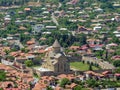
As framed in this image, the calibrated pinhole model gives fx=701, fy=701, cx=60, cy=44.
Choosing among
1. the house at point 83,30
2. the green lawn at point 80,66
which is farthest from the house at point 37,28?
the green lawn at point 80,66

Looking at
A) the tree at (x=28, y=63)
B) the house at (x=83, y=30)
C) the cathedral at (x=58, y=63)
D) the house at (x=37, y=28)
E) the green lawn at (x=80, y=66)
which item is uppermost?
the cathedral at (x=58, y=63)

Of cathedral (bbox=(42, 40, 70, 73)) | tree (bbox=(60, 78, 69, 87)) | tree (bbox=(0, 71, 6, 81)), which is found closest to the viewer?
tree (bbox=(60, 78, 69, 87))

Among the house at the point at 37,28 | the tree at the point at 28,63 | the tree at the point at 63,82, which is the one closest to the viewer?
the tree at the point at 63,82

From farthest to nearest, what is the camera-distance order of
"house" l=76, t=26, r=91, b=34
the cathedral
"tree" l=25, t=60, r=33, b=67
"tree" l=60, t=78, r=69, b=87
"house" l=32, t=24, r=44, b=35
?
"house" l=76, t=26, r=91, b=34
"house" l=32, t=24, r=44, b=35
"tree" l=25, t=60, r=33, b=67
the cathedral
"tree" l=60, t=78, r=69, b=87

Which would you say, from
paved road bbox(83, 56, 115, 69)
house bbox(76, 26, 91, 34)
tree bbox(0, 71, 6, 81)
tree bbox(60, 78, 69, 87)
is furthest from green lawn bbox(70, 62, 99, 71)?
house bbox(76, 26, 91, 34)

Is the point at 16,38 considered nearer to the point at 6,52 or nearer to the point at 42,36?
the point at 42,36

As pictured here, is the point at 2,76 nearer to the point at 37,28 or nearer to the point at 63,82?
the point at 63,82

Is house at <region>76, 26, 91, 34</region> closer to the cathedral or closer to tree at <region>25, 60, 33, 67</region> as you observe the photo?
tree at <region>25, 60, 33, 67</region>

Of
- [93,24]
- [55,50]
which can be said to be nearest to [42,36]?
[93,24]

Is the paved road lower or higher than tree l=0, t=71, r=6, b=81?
lower

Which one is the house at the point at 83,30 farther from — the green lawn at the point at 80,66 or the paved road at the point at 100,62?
the green lawn at the point at 80,66

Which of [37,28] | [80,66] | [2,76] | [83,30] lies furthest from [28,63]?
[83,30]
